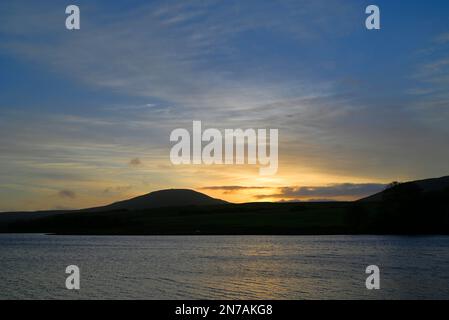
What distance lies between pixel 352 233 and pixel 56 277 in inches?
3644

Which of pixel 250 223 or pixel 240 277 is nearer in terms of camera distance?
pixel 240 277

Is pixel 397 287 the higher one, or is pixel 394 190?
pixel 394 190

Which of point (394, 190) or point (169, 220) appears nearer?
point (394, 190)

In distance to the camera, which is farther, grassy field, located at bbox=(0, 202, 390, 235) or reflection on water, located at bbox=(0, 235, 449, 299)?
grassy field, located at bbox=(0, 202, 390, 235)

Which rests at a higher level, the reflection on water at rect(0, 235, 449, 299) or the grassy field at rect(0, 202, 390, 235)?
the grassy field at rect(0, 202, 390, 235)

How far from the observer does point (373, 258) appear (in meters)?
73.3

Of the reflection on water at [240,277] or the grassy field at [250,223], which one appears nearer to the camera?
the reflection on water at [240,277]

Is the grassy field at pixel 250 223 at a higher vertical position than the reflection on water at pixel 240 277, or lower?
higher

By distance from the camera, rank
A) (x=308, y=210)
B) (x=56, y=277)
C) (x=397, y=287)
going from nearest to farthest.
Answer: (x=397, y=287)
(x=56, y=277)
(x=308, y=210)
